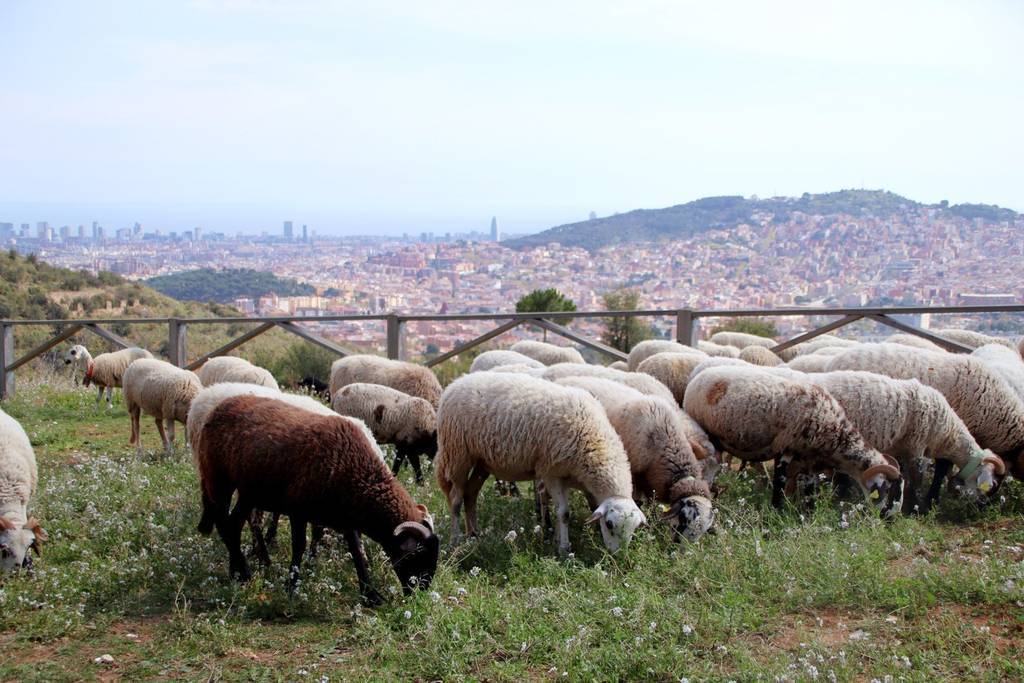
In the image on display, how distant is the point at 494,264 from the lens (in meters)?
52.7

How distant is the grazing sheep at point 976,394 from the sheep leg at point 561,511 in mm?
3714

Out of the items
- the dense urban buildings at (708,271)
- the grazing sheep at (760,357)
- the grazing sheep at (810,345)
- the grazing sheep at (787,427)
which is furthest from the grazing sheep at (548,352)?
the grazing sheep at (787,427)

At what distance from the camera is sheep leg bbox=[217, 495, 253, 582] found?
5.84 m

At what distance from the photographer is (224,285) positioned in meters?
42.8

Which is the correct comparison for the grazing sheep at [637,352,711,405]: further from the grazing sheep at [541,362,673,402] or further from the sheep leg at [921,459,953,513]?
the sheep leg at [921,459,953,513]

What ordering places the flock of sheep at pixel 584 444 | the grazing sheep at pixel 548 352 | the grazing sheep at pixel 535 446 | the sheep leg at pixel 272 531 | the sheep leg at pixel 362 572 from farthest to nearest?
1. the grazing sheep at pixel 548 352
2. the sheep leg at pixel 272 531
3. the grazing sheep at pixel 535 446
4. the flock of sheep at pixel 584 444
5. the sheep leg at pixel 362 572

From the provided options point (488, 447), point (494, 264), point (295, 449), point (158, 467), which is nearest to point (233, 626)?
point (295, 449)

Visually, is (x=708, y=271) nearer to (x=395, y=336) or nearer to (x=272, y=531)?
→ (x=395, y=336)

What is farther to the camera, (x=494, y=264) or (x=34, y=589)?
(x=494, y=264)

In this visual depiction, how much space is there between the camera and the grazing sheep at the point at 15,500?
245 inches

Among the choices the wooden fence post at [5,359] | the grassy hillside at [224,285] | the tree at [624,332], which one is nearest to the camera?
the wooden fence post at [5,359]

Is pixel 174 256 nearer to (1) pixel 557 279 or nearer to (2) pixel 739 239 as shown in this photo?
(1) pixel 557 279

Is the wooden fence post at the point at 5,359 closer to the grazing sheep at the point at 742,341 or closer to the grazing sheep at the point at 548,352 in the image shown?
the grazing sheep at the point at 548,352

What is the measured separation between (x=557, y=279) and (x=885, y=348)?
3569 cm
